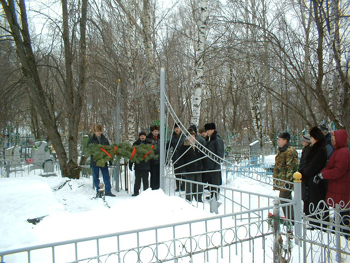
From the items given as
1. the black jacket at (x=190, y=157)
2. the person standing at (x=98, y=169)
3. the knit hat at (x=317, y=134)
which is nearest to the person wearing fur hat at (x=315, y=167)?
the knit hat at (x=317, y=134)

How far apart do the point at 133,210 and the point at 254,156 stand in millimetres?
8447

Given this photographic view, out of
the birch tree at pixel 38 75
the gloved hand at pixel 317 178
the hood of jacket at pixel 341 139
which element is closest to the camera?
the hood of jacket at pixel 341 139

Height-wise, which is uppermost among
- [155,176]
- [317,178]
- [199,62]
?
[199,62]

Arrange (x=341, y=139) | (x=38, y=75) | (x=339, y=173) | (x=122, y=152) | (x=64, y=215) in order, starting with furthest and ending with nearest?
(x=38, y=75), (x=122, y=152), (x=64, y=215), (x=341, y=139), (x=339, y=173)

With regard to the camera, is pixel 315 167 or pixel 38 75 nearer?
pixel 315 167

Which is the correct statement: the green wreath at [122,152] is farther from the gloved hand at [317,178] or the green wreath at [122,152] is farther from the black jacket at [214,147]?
the gloved hand at [317,178]

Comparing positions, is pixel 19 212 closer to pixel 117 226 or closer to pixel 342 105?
pixel 117 226

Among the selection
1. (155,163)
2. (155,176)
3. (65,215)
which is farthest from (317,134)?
(65,215)

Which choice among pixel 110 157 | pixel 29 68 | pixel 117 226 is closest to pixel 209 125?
pixel 110 157

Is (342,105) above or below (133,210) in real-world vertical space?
above

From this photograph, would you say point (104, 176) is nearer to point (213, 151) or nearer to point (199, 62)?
point (213, 151)

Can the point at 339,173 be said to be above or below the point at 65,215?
above

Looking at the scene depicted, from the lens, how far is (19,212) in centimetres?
397

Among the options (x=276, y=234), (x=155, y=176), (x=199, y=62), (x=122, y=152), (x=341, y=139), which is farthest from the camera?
(x=199, y=62)
